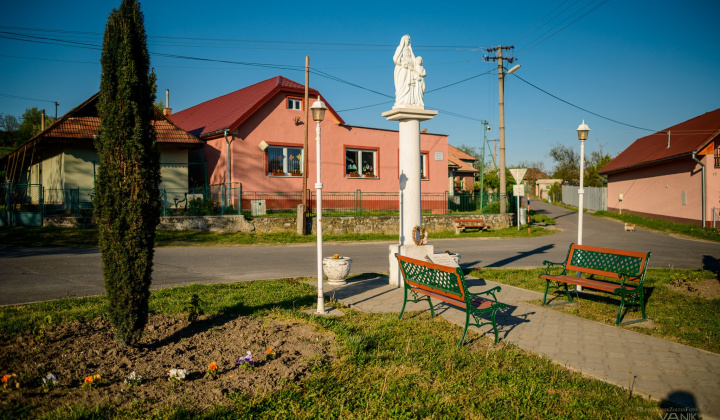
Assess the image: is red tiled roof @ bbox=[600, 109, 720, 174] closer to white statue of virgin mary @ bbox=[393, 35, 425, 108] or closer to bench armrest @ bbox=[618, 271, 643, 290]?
bench armrest @ bbox=[618, 271, 643, 290]

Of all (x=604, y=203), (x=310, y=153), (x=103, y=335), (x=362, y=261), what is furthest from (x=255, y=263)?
(x=604, y=203)

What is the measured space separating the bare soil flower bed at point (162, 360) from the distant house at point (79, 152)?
15117 mm

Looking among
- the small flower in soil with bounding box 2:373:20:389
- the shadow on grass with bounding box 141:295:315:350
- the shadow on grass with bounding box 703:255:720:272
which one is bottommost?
the shadow on grass with bounding box 703:255:720:272

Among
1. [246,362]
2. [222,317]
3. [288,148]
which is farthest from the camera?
[288,148]

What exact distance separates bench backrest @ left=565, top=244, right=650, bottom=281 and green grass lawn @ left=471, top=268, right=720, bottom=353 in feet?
1.95

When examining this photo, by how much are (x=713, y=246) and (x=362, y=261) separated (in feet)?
46.2

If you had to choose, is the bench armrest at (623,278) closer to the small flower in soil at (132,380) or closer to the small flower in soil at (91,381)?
the small flower in soil at (132,380)

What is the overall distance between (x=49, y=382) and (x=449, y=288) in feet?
14.1

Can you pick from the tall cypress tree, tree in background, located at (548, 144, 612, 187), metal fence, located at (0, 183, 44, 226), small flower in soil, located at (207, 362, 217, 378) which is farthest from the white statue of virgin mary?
tree in background, located at (548, 144, 612, 187)

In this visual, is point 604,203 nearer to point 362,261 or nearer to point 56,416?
point 362,261

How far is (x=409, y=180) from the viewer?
8.78 m

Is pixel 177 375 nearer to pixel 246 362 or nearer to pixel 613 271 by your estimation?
pixel 246 362

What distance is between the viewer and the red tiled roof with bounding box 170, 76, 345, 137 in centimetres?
2227

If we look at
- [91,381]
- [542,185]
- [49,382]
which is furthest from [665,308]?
[542,185]
